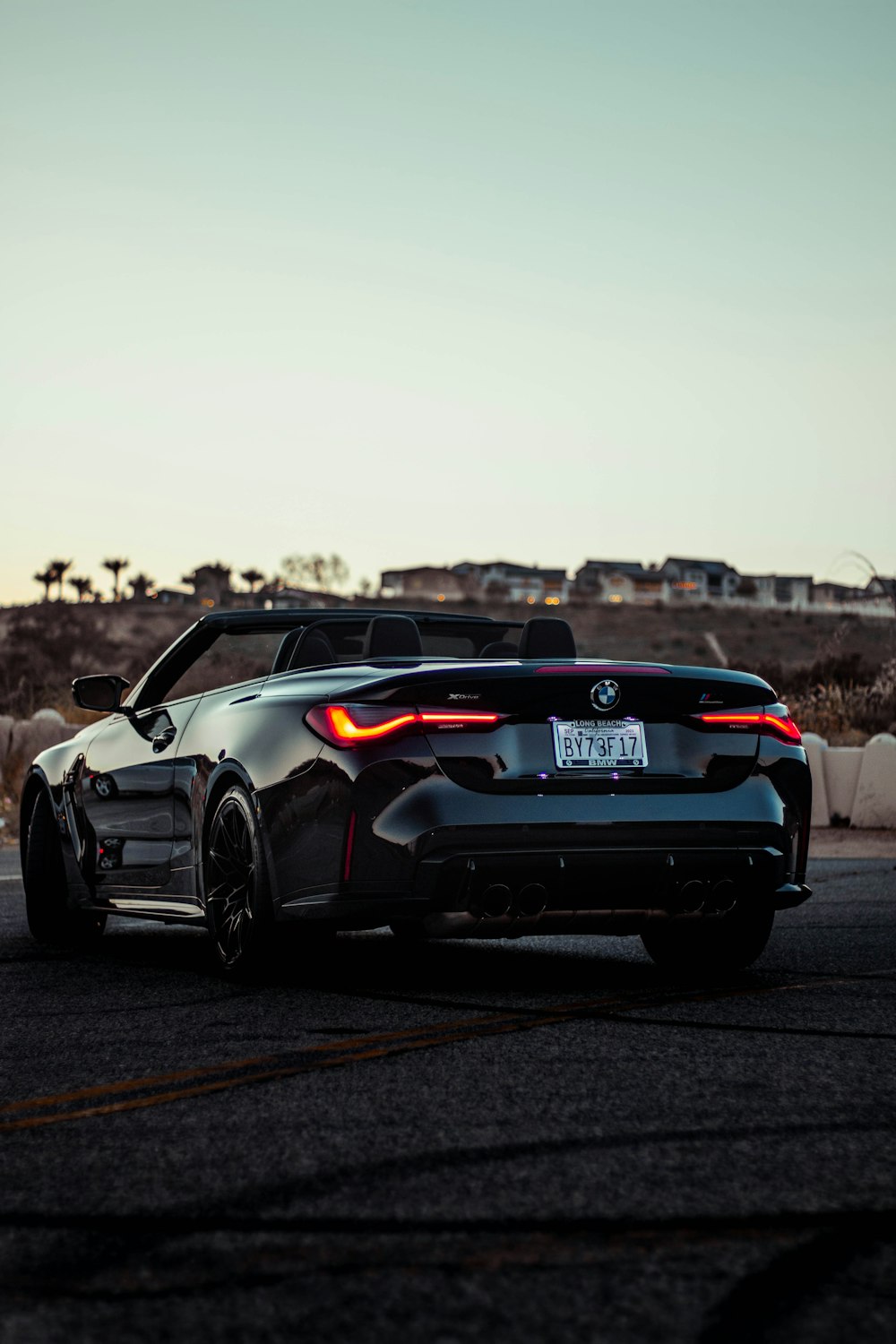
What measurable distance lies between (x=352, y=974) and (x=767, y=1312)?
404 cm

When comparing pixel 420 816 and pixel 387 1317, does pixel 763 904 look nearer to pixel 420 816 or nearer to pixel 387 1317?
pixel 420 816

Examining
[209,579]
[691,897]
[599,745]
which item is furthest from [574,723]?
[209,579]

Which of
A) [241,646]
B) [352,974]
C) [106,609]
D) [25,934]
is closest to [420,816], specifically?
[352,974]

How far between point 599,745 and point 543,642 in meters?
1.08

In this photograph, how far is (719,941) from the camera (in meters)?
6.77

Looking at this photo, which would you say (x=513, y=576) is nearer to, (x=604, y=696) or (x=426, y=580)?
(x=426, y=580)

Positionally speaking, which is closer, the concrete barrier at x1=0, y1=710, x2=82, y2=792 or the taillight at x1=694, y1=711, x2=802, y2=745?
the taillight at x1=694, y1=711, x2=802, y2=745

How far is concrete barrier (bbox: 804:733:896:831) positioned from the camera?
1809 centimetres

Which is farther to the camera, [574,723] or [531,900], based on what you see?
[574,723]

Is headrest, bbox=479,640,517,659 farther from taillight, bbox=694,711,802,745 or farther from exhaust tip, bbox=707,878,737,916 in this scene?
exhaust tip, bbox=707,878,737,916

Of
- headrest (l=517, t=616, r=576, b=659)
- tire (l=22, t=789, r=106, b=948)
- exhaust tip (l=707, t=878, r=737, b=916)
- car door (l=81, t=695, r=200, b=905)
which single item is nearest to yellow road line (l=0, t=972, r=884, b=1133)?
exhaust tip (l=707, t=878, r=737, b=916)

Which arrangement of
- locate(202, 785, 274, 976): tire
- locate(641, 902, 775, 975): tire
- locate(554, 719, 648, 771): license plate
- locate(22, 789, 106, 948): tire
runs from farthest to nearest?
locate(22, 789, 106, 948): tire
locate(641, 902, 775, 975): tire
locate(202, 785, 274, 976): tire
locate(554, 719, 648, 771): license plate

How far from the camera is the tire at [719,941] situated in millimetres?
6582

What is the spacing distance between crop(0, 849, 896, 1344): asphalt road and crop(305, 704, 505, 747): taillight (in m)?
0.93
